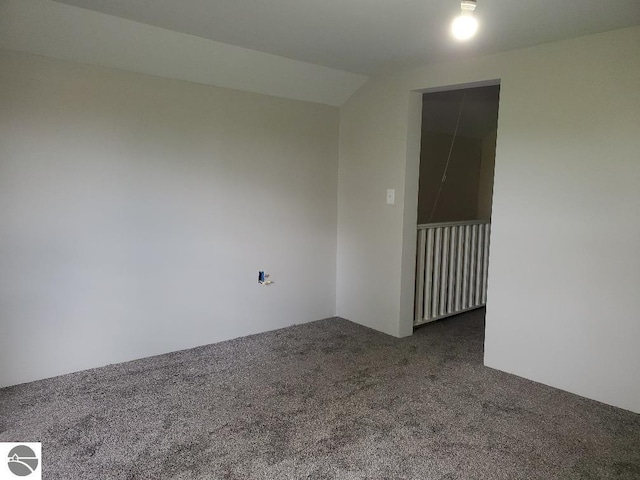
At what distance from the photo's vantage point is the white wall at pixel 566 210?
252cm

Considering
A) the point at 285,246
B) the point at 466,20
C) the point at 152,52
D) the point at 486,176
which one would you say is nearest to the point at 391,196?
the point at 285,246

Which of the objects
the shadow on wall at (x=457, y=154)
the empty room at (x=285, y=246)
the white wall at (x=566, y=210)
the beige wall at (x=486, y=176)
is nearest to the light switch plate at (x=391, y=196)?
the empty room at (x=285, y=246)

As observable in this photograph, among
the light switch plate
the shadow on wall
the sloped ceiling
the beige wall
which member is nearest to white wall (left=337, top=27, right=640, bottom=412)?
the light switch plate

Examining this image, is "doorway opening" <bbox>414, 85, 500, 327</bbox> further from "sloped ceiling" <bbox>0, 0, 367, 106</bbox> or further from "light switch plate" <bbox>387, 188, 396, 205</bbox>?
"sloped ceiling" <bbox>0, 0, 367, 106</bbox>

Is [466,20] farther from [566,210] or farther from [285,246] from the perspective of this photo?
[285,246]

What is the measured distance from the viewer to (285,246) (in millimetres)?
3912

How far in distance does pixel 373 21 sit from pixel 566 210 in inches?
62.4

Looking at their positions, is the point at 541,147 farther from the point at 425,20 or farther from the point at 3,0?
the point at 3,0

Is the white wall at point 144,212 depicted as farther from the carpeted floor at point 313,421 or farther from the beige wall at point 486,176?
the beige wall at point 486,176

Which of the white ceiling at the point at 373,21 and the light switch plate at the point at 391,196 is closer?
the white ceiling at the point at 373,21

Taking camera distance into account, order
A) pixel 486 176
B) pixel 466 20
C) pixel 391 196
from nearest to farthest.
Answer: pixel 466 20 → pixel 391 196 → pixel 486 176

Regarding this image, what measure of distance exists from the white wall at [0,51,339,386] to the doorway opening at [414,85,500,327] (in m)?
1.03

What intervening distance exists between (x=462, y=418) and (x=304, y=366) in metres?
1.10

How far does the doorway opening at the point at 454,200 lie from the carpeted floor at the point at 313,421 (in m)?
0.92
